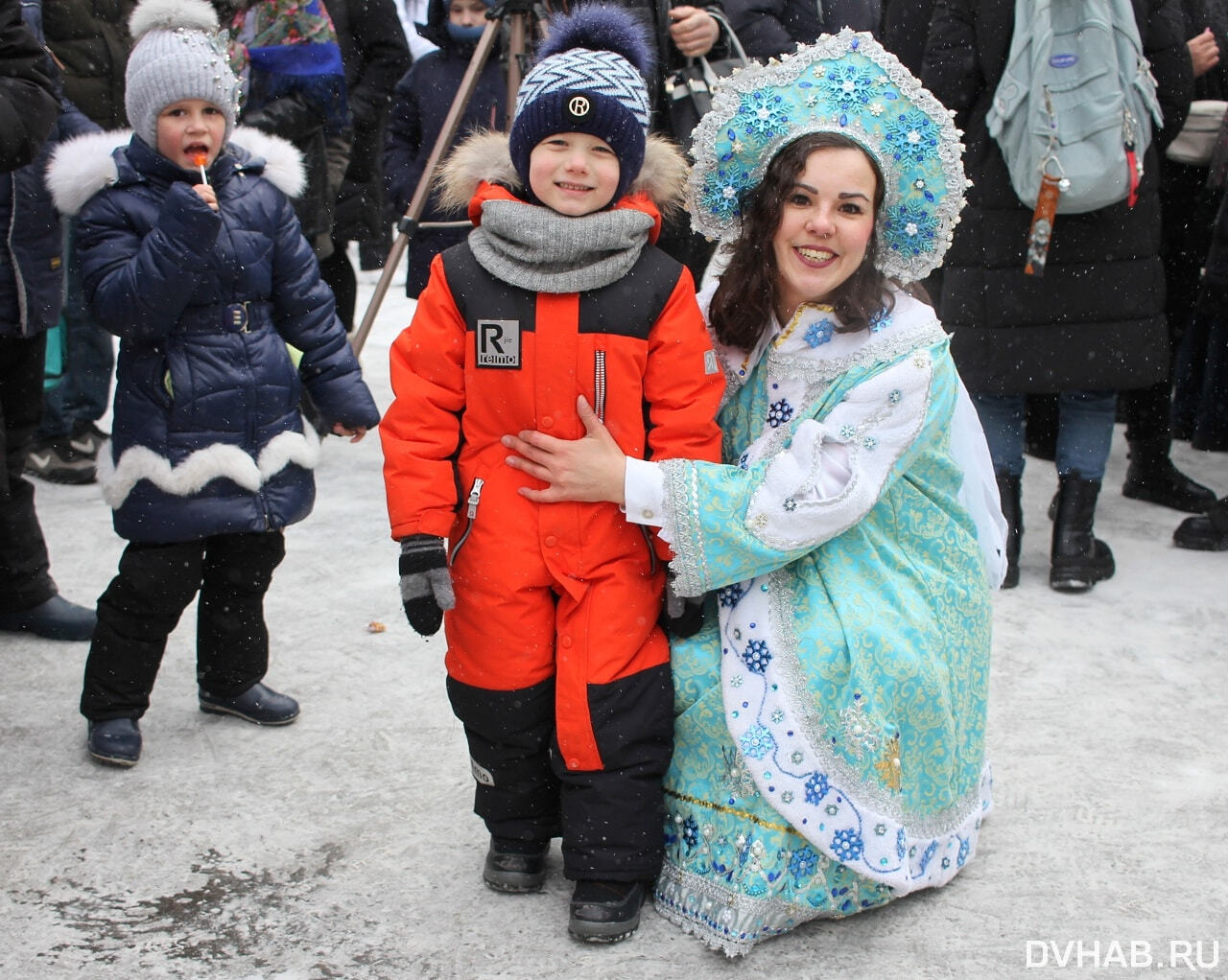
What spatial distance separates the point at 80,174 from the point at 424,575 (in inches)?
48.3

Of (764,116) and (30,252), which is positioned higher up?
(764,116)

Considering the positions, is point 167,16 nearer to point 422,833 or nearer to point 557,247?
point 557,247

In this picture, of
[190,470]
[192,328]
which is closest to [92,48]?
[192,328]

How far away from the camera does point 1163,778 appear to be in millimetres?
3010

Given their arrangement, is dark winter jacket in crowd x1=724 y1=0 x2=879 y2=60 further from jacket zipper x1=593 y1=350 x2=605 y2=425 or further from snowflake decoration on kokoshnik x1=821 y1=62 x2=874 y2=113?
jacket zipper x1=593 y1=350 x2=605 y2=425

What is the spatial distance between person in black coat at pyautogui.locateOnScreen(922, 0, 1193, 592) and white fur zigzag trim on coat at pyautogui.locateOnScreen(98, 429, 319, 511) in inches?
84.5

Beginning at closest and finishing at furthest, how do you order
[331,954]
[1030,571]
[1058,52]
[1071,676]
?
[331,954] → [1071,676] → [1058,52] → [1030,571]

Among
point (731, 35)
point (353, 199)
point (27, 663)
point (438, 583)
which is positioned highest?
point (731, 35)

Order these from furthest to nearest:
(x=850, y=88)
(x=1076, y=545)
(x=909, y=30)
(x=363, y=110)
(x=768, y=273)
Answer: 1. (x=363, y=110)
2. (x=909, y=30)
3. (x=1076, y=545)
4. (x=768, y=273)
5. (x=850, y=88)

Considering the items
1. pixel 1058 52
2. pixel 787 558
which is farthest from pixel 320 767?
pixel 1058 52


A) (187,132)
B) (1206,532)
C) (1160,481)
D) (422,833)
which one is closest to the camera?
(422,833)

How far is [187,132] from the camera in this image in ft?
9.53

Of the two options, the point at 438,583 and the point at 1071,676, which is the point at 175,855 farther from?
the point at 1071,676

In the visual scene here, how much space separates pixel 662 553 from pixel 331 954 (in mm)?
862
